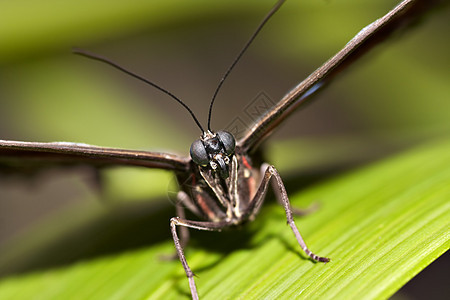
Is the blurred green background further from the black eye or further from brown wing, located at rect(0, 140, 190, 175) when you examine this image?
the black eye

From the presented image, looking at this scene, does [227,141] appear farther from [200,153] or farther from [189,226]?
[189,226]

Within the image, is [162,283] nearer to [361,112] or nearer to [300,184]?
[300,184]

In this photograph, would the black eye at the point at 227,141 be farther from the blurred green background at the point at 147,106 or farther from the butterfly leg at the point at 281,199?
the blurred green background at the point at 147,106

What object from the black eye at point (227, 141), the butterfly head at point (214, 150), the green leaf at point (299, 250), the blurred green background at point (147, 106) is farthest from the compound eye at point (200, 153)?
the blurred green background at point (147, 106)

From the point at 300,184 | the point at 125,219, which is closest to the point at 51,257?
the point at 125,219

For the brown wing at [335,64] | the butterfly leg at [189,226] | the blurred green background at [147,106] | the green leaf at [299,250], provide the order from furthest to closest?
the blurred green background at [147,106] → the butterfly leg at [189,226] → the brown wing at [335,64] → the green leaf at [299,250]

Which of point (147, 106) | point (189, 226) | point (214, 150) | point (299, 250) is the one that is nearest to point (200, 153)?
point (214, 150)

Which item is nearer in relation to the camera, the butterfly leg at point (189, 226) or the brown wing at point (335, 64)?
the brown wing at point (335, 64)
